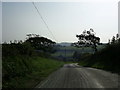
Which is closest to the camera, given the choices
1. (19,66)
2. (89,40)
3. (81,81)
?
(81,81)

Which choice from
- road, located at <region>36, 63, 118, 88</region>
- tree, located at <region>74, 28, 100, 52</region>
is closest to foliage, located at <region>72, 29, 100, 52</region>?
tree, located at <region>74, 28, 100, 52</region>

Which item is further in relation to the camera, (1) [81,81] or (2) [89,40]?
(2) [89,40]

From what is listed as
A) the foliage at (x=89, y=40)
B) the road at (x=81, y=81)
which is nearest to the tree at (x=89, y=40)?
the foliage at (x=89, y=40)

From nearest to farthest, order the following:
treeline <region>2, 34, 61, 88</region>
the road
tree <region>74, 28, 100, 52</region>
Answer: the road < treeline <region>2, 34, 61, 88</region> < tree <region>74, 28, 100, 52</region>

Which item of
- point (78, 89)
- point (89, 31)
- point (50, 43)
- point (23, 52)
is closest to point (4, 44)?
point (23, 52)

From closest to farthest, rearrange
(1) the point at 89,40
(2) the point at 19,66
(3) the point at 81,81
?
(3) the point at 81,81 < (2) the point at 19,66 < (1) the point at 89,40

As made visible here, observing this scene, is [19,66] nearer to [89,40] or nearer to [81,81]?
[81,81]

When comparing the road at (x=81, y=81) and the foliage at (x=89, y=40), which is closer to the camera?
the road at (x=81, y=81)

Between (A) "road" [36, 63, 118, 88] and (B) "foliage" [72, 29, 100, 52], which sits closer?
(A) "road" [36, 63, 118, 88]

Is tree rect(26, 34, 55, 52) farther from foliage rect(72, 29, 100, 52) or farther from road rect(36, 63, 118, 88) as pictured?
road rect(36, 63, 118, 88)

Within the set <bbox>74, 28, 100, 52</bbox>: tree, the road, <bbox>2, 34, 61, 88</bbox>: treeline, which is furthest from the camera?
<bbox>74, 28, 100, 52</bbox>: tree

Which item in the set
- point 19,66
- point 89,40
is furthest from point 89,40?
point 19,66

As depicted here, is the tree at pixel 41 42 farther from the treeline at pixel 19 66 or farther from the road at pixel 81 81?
the road at pixel 81 81

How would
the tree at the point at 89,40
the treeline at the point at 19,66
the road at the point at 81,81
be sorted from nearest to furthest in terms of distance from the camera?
the road at the point at 81,81, the treeline at the point at 19,66, the tree at the point at 89,40
